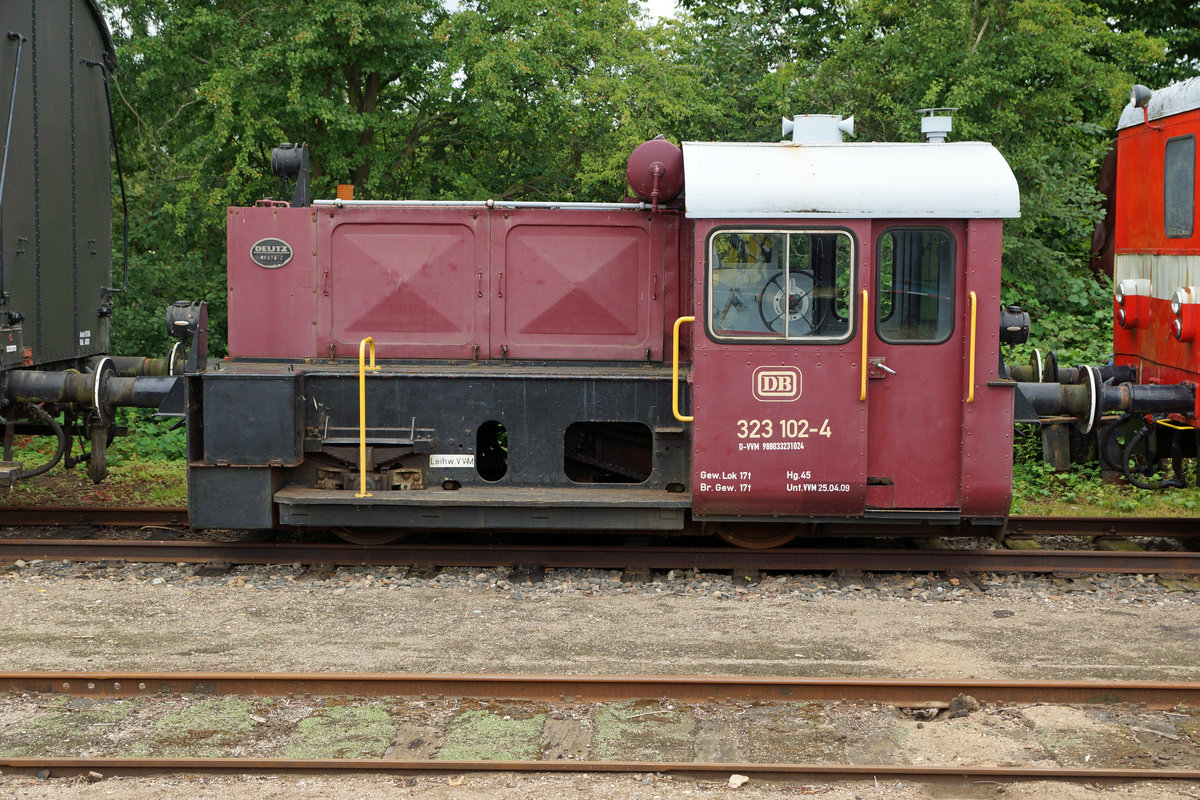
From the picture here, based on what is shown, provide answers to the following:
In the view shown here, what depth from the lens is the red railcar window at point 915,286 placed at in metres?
7.38

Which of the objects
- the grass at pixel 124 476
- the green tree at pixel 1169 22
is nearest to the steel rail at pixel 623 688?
the grass at pixel 124 476

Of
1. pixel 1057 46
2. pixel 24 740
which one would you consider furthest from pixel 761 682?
pixel 1057 46

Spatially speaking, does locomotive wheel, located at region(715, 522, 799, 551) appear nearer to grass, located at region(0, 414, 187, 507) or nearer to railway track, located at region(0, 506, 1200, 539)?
railway track, located at region(0, 506, 1200, 539)

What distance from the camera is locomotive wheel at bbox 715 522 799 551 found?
8.13m

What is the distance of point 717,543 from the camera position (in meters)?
8.72

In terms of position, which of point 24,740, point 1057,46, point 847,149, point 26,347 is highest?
point 1057,46

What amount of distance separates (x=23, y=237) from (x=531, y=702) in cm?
552

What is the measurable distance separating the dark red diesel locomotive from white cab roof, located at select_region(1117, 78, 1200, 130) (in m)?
2.00

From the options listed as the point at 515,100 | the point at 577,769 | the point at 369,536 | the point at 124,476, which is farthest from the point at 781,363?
the point at 515,100

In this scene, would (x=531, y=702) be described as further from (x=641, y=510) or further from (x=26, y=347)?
(x=26, y=347)

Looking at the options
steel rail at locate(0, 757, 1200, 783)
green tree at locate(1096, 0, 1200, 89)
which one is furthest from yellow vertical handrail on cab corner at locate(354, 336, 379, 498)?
green tree at locate(1096, 0, 1200, 89)

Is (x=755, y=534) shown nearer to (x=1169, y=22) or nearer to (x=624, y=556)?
(x=624, y=556)

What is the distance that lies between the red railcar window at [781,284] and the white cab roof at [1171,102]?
3.11 m

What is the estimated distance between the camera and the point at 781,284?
7387 mm
